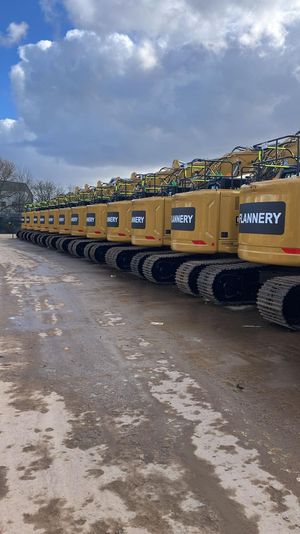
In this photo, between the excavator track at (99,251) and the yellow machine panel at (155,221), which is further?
the excavator track at (99,251)

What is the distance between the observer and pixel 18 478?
3344 millimetres

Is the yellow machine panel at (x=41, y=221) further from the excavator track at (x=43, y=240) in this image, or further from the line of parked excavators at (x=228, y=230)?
the line of parked excavators at (x=228, y=230)

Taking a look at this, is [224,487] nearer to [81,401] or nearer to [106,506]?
[106,506]

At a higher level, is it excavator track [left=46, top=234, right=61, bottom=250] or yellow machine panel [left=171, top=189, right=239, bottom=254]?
yellow machine panel [left=171, top=189, right=239, bottom=254]

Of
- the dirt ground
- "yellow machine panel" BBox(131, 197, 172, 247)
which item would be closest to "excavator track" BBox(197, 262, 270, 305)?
the dirt ground

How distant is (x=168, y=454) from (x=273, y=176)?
24.1ft

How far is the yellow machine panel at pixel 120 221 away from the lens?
16.0m

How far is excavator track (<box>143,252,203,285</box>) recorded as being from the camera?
1306cm

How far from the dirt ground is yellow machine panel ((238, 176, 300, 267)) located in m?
1.23

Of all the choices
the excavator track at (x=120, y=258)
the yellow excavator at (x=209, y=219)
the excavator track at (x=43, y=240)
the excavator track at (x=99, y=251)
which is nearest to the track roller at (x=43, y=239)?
the excavator track at (x=43, y=240)

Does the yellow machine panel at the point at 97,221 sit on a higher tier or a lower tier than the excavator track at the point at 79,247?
higher

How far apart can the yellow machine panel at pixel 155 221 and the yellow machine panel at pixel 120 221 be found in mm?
1857

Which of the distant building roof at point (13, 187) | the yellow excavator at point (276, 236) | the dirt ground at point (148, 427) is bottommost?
the dirt ground at point (148, 427)

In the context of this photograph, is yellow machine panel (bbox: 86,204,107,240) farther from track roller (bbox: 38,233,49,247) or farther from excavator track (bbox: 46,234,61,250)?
track roller (bbox: 38,233,49,247)
